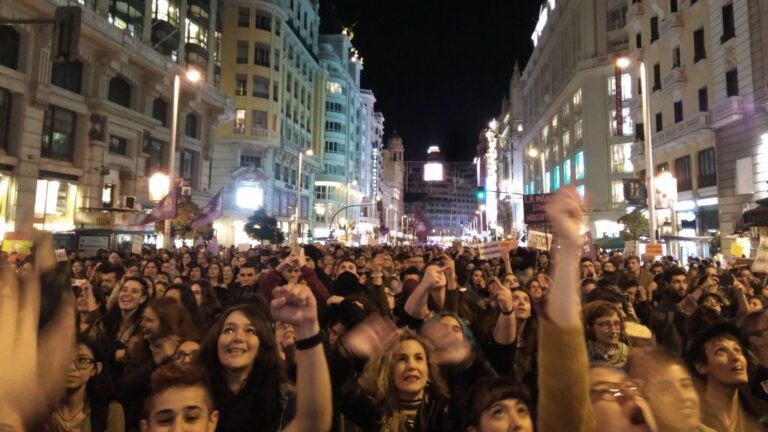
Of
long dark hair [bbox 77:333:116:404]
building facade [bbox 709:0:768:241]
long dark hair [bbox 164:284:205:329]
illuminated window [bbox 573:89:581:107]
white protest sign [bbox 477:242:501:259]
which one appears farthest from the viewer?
illuminated window [bbox 573:89:581:107]

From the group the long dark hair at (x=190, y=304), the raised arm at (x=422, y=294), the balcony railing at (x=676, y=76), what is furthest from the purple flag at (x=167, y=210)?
the balcony railing at (x=676, y=76)

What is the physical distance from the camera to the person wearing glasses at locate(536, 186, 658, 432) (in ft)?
7.65

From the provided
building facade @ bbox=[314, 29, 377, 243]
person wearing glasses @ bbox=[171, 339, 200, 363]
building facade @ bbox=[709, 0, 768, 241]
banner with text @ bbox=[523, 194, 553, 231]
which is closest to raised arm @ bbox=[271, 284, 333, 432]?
person wearing glasses @ bbox=[171, 339, 200, 363]

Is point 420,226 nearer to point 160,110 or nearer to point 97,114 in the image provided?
point 160,110

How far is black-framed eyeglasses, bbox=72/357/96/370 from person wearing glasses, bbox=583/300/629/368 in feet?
12.0

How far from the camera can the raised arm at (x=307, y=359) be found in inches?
102

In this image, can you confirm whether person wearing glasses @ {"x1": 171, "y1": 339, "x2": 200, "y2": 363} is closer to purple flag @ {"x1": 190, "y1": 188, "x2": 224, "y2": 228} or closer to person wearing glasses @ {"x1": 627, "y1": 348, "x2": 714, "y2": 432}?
person wearing glasses @ {"x1": 627, "y1": 348, "x2": 714, "y2": 432}

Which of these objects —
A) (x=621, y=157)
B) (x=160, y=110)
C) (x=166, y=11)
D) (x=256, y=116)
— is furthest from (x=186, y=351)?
(x=256, y=116)

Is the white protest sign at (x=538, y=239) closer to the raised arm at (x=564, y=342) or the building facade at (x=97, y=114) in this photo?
the raised arm at (x=564, y=342)

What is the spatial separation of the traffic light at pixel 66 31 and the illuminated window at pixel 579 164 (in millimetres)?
50704

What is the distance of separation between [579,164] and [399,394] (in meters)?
55.8

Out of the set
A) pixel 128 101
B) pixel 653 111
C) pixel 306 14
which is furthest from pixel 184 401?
pixel 306 14

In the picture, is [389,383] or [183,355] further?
[183,355]

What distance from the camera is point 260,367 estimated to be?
3.47 m
